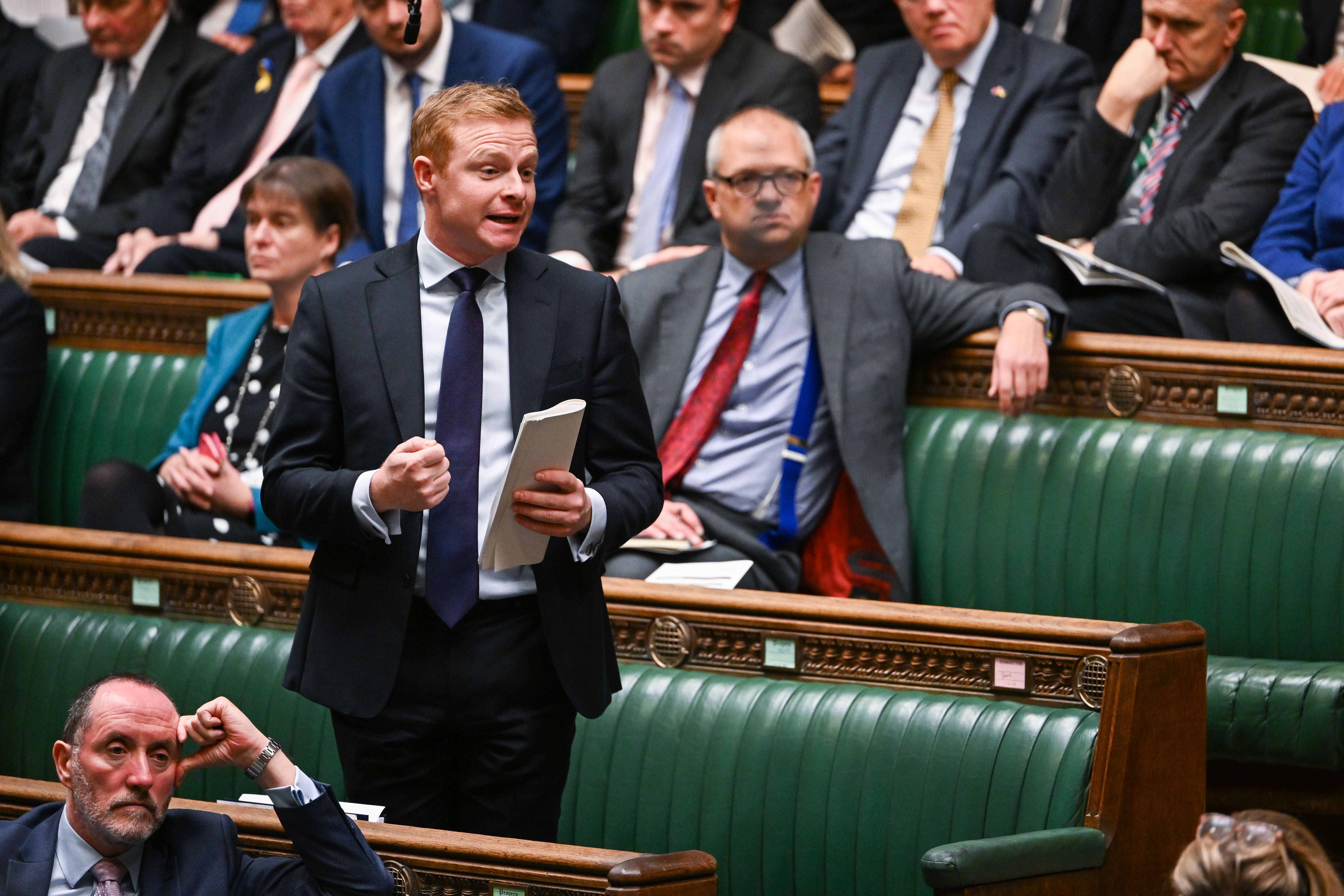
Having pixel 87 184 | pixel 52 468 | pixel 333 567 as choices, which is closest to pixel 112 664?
pixel 52 468

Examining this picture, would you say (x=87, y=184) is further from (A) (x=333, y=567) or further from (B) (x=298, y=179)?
(A) (x=333, y=567)

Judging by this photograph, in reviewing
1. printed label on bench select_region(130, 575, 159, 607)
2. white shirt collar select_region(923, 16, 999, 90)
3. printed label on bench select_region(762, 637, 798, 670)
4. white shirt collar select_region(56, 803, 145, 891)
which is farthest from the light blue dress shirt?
white shirt collar select_region(923, 16, 999, 90)

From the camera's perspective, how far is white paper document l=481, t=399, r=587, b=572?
5.17ft

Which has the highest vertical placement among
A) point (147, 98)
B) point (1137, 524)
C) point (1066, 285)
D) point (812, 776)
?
point (147, 98)

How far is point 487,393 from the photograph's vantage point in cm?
174

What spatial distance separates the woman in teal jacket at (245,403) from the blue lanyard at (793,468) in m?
0.77

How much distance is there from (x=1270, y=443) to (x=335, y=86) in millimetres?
2003

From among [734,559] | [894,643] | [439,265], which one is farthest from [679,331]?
[439,265]

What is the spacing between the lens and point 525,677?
5.70 ft

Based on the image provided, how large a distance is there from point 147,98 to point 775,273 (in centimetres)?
178

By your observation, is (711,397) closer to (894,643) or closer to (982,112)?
(894,643)

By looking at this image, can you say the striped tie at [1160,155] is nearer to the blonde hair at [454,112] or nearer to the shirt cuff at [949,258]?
the shirt cuff at [949,258]

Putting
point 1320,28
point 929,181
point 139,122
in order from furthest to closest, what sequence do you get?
1. point 139,122
2. point 1320,28
3. point 929,181

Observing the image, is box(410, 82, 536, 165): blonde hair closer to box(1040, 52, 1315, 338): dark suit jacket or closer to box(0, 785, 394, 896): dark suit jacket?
box(0, 785, 394, 896): dark suit jacket
